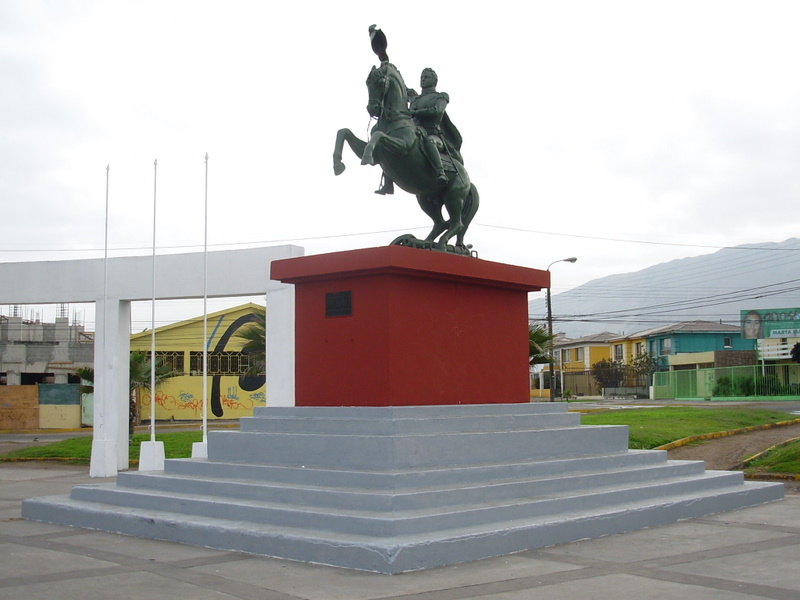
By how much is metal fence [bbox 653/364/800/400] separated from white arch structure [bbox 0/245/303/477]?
3106 cm

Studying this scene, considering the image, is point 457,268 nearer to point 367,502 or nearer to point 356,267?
point 356,267

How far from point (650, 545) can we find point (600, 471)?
1.79 m

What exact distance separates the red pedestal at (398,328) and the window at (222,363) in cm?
3204

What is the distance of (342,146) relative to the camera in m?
9.52

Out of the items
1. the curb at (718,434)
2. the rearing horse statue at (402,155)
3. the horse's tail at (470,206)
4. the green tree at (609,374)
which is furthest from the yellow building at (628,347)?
the rearing horse statue at (402,155)

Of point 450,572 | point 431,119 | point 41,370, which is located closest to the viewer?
point 450,572

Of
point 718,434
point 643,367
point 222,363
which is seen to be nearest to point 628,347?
point 643,367

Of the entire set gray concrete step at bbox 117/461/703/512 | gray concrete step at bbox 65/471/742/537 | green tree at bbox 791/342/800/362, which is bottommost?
gray concrete step at bbox 65/471/742/537

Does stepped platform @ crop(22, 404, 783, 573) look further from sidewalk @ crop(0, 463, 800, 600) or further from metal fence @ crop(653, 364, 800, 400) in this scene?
metal fence @ crop(653, 364, 800, 400)

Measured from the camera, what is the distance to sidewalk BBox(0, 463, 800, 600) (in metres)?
5.79

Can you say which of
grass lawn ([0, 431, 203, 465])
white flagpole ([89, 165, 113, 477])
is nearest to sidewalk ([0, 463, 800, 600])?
white flagpole ([89, 165, 113, 477])

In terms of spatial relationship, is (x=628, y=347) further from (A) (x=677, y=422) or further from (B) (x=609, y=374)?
(A) (x=677, y=422)

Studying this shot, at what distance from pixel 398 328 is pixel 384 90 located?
2.81m

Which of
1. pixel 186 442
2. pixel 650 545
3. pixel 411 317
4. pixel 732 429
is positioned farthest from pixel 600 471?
pixel 186 442
